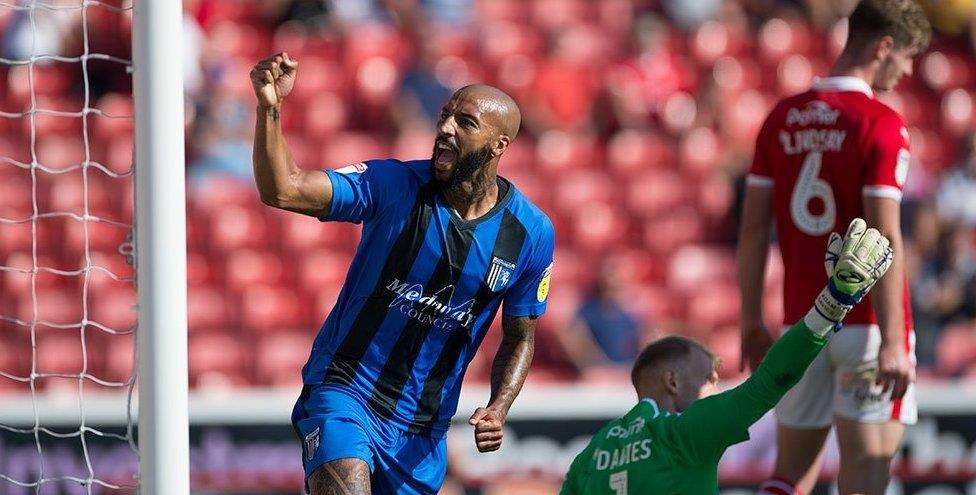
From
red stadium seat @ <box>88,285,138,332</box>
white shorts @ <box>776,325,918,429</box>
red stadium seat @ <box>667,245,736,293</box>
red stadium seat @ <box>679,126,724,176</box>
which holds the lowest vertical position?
white shorts @ <box>776,325,918,429</box>

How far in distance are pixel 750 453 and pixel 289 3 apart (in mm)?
4160

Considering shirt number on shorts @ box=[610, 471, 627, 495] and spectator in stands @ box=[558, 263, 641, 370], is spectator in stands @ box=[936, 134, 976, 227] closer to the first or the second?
spectator in stands @ box=[558, 263, 641, 370]

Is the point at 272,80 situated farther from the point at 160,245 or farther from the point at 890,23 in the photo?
the point at 890,23

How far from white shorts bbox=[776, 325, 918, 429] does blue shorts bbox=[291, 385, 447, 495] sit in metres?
1.23

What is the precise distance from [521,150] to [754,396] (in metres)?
5.58

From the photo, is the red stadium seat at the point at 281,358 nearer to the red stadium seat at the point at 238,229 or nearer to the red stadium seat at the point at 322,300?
the red stadium seat at the point at 322,300

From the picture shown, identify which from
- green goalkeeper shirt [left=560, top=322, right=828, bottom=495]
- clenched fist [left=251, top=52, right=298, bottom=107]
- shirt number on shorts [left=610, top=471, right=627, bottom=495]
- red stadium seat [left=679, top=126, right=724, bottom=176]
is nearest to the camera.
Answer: green goalkeeper shirt [left=560, top=322, right=828, bottom=495]

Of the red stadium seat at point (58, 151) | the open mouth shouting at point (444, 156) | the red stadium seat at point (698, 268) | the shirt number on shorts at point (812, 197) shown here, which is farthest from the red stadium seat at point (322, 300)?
the open mouth shouting at point (444, 156)

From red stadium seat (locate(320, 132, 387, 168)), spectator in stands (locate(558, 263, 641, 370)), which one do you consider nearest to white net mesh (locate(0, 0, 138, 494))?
red stadium seat (locate(320, 132, 387, 168))

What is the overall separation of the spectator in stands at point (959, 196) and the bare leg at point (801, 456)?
4.37m

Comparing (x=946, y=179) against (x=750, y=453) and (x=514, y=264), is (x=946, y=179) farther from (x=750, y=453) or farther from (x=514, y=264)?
(x=514, y=264)

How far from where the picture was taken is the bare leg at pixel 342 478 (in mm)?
3424

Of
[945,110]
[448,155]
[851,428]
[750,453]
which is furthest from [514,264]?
[945,110]

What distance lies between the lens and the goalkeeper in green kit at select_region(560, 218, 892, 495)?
2.93m
